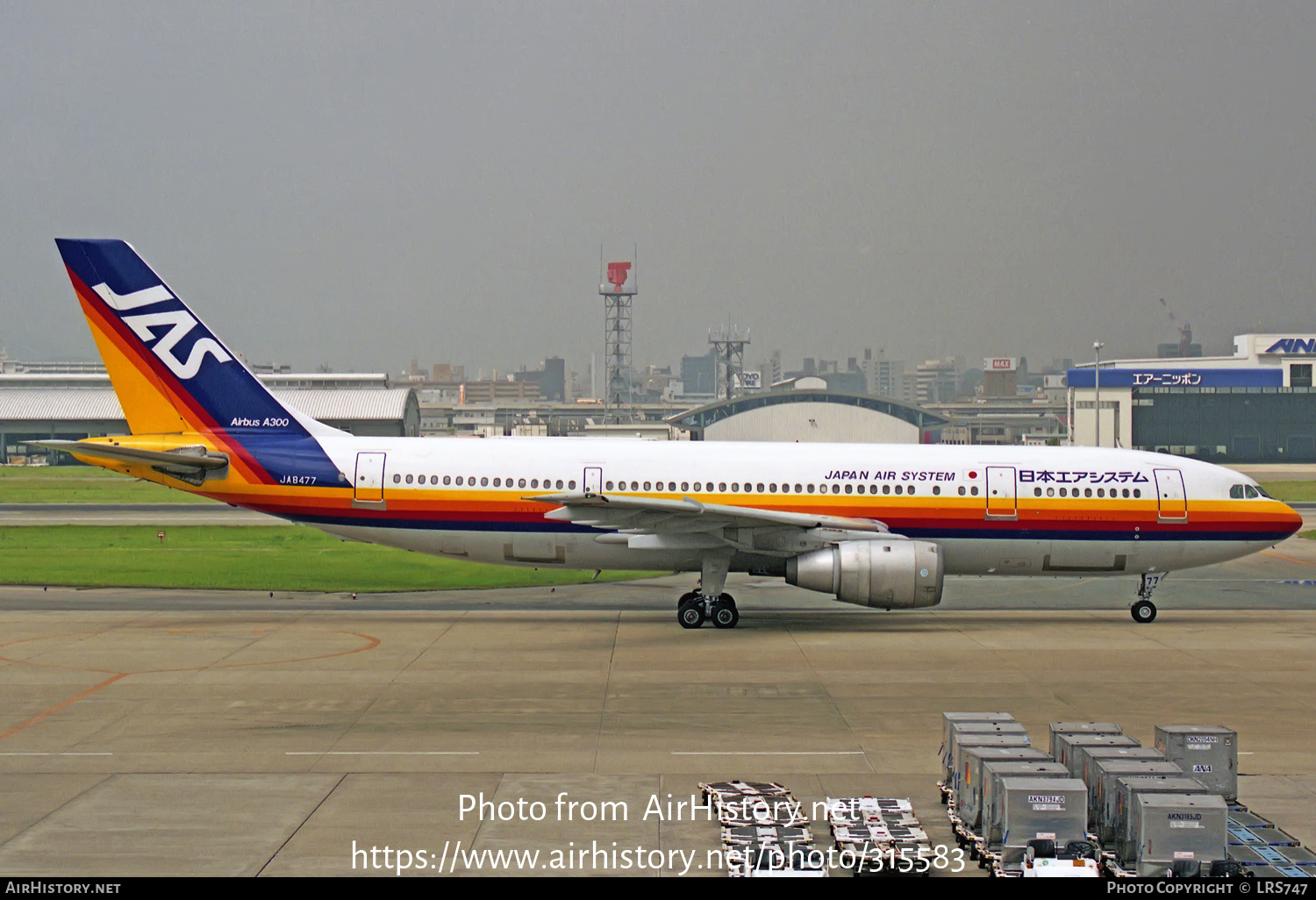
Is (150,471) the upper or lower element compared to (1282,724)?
upper

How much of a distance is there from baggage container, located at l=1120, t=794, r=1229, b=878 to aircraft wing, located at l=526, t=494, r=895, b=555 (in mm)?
14872

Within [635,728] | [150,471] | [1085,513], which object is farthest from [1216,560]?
[150,471]

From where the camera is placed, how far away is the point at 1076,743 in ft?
41.1

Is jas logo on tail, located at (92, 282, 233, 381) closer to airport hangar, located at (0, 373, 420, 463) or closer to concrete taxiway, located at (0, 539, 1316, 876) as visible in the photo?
concrete taxiway, located at (0, 539, 1316, 876)

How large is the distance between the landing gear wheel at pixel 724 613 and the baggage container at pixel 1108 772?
47.2 ft

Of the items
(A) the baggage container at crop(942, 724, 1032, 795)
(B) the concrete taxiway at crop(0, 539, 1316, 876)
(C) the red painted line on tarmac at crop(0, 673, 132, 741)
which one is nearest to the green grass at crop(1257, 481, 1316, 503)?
(B) the concrete taxiway at crop(0, 539, 1316, 876)

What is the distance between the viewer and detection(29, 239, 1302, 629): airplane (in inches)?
1044

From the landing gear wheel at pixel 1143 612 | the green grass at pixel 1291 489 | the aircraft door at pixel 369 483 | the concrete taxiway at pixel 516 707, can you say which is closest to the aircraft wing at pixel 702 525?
the concrete taxiway at pixel 516 707

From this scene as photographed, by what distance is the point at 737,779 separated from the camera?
45.8 feet

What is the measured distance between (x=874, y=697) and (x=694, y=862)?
326 inches

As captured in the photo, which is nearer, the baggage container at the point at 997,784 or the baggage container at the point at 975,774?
the baggage container at the point at 997,784

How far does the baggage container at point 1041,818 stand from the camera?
419 inches

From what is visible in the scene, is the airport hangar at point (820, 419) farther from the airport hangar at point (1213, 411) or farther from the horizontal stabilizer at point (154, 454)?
the horizontal stabilizer at point (154, 454)

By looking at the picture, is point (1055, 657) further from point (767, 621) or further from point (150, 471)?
point (150, 471)
